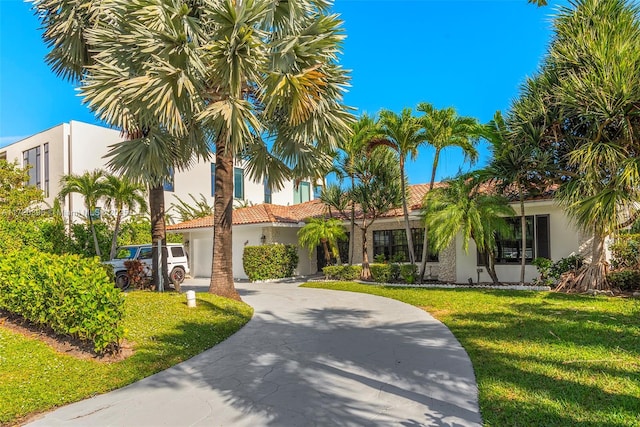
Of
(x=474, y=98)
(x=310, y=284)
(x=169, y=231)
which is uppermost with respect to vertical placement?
(x=474, y=98)

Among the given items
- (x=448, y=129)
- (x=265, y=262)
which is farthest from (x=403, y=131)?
(x=265, y=262)

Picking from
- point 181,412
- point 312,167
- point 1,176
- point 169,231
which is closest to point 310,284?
point 312,167

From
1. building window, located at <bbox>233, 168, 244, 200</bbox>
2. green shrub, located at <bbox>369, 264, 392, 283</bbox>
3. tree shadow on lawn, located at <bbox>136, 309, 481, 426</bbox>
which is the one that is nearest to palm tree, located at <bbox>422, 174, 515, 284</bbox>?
green shrub, located at <bbox>369, 264, 392, 283</bbox>

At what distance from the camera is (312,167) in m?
12.8

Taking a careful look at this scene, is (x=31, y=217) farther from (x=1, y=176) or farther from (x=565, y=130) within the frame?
(x=565, y=130)

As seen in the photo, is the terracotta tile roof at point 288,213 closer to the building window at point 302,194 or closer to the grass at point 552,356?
the grass at point 552,356

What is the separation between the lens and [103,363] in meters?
6.04

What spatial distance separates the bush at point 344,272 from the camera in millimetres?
18344

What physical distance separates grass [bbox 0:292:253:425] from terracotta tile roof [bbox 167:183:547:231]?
34.6 feet

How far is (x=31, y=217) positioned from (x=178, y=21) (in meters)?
14.7

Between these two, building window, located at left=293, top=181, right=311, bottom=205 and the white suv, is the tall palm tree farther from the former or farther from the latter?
building window, located at left=293, top=181, right=311, bottom=205

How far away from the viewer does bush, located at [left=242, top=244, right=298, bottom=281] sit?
1925 centimetres

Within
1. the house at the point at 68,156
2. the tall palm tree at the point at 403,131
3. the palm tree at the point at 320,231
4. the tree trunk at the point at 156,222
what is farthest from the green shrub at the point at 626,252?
the house at the point at 68,156

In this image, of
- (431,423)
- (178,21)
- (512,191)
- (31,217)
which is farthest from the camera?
(31,217)
